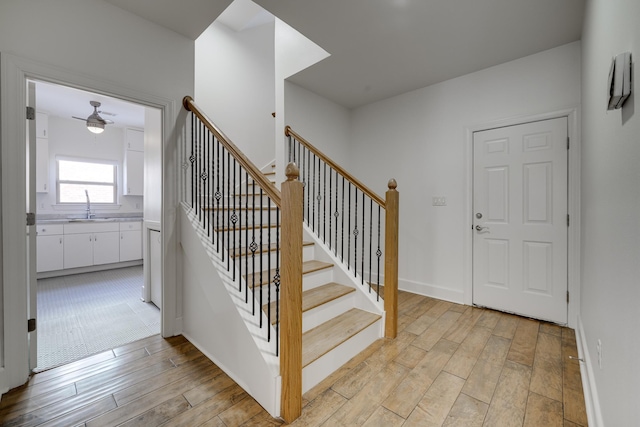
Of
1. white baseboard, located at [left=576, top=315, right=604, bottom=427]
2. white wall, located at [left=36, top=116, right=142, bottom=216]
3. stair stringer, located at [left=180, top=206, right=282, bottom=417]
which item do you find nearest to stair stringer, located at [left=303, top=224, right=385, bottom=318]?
stair stringer, located at [left=180, top=206, right=282, bottom=417]

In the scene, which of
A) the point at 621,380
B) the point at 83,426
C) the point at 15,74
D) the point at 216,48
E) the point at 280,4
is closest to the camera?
the point at 621,380

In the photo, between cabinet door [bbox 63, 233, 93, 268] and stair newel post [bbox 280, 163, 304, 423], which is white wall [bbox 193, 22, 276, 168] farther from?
cabinet door [bbox 63, 233, 93, 268]

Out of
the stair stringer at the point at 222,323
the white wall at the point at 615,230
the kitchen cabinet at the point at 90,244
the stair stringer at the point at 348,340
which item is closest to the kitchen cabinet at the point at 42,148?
the kitchen cabinet at the point at 90,244

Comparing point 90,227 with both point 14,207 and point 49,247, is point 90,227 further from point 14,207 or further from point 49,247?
point 14,207

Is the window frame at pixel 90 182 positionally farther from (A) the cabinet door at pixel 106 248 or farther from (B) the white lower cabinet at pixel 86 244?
(A) the cabinet door at pixel 106 248

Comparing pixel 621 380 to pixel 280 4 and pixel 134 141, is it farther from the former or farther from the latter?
pixel 134 141

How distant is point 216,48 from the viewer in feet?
12.1

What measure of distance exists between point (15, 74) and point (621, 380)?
3.33 metres

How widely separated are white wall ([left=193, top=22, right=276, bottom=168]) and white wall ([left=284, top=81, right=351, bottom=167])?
3.40ft

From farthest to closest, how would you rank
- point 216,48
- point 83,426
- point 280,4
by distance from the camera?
point 216,48 → point 280,4 → point 83,426

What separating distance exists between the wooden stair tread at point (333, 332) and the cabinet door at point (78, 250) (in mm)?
4661

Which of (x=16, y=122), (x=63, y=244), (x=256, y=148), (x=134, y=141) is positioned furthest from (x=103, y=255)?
(x=16, y=122)

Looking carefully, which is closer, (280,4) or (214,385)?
(214,385)

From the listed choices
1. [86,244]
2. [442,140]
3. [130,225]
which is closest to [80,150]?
[130,225]
